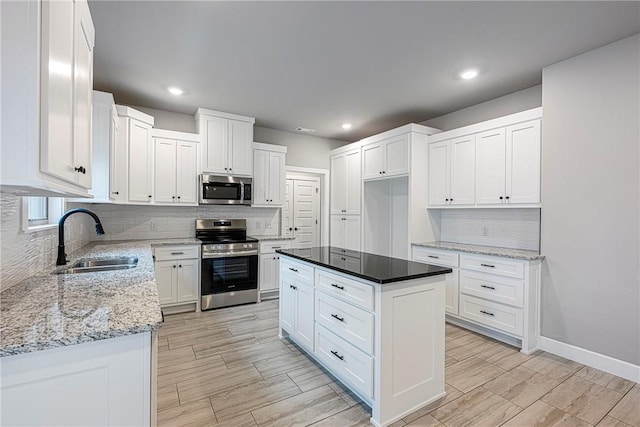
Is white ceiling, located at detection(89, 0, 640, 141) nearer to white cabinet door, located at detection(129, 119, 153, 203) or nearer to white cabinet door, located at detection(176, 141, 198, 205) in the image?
white cabinet door, located at detection(129, 119, 153, 203)

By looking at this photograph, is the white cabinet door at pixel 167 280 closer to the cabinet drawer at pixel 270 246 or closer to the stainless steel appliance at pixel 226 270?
the stainless steel appliance at pixel 226 270

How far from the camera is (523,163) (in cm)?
313

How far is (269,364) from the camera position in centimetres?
262

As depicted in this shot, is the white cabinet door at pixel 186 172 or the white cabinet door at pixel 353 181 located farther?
the white cabinet door at pixel 353 181

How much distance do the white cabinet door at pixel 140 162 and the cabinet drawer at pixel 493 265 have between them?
392 cm

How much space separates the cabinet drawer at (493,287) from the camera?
294 centimetres

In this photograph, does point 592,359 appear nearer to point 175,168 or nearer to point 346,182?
point 346,182

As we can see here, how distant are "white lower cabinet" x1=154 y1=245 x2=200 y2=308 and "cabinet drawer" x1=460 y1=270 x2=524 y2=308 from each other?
3257 millimetres

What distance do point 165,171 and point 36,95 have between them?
3.27 metres

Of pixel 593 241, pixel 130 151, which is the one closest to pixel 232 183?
pixel 130 151

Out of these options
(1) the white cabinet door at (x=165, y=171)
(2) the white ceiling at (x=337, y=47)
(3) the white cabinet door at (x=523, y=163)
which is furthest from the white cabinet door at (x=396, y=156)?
(1) the white cabinet door at (x=165, y=171)

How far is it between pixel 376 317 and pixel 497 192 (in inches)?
92.7

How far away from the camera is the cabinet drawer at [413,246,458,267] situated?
3520mm

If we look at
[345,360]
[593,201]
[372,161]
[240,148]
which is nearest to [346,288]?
[345,360]
